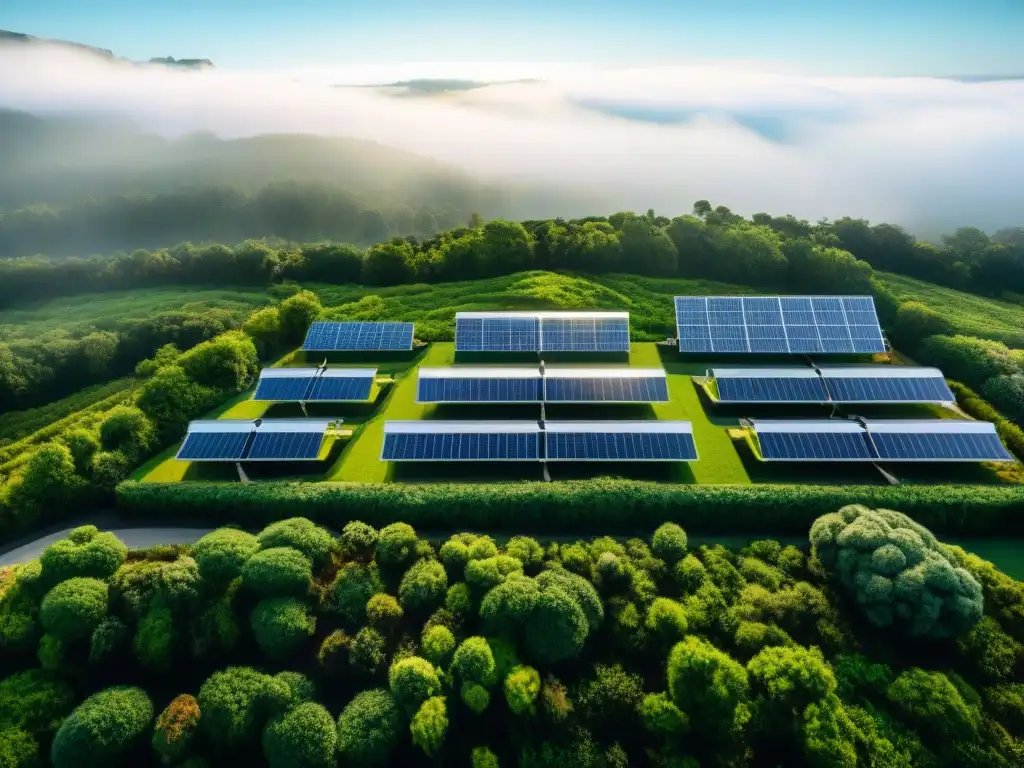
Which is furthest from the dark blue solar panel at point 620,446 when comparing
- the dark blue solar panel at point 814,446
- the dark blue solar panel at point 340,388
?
the dark blue solar panel at point 340,388

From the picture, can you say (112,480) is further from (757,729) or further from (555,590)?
(757,729)

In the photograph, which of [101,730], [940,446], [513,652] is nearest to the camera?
[101,730]

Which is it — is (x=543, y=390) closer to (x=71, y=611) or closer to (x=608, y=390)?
(x=608, y=390)

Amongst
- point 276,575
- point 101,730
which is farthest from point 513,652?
point 101,730

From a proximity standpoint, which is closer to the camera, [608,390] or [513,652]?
[513,652]

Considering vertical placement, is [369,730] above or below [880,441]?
below

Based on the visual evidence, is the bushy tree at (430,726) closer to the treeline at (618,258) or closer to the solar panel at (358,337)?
the solar panel at (358,337)

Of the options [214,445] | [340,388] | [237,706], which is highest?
[340,388]
